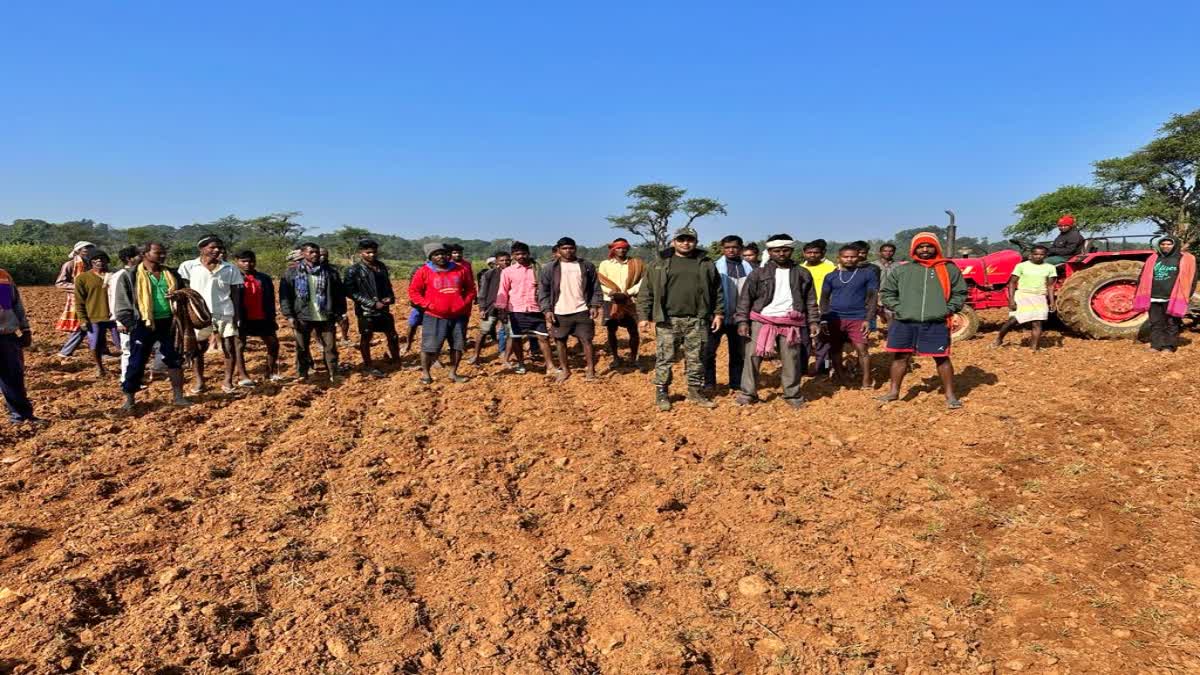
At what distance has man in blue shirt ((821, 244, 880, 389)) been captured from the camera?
571cm

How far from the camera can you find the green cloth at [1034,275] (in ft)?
23.5

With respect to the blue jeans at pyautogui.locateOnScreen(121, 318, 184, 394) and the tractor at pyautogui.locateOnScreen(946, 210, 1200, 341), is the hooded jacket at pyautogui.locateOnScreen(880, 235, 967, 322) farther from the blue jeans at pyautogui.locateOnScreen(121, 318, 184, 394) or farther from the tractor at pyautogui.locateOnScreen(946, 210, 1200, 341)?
the blue jeans at pyautogui.locateOnScreen(121, 318, 184, 394)

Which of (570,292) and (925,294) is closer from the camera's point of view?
(925,294)

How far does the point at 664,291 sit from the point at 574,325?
134cm

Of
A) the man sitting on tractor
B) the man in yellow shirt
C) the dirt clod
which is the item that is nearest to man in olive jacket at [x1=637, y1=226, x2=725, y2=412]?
the man in yellow shirt

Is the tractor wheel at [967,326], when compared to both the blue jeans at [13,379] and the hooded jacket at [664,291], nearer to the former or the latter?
the hooded jacket at [664,291]

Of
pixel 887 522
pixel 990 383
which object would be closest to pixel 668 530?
pixel 887 522

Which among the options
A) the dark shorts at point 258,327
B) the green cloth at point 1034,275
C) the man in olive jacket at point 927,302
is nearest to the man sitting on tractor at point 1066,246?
the green cloth at point 1034,275

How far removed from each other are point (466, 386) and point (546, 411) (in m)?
1.27

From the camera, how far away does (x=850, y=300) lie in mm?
5723

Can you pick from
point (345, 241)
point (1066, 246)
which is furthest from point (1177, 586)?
point (345, 241)

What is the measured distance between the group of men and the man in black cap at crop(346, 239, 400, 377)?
15 millimetres

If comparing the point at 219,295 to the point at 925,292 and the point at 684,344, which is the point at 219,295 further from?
the point at 925,292

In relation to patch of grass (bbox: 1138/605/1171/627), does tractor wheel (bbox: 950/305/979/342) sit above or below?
above
